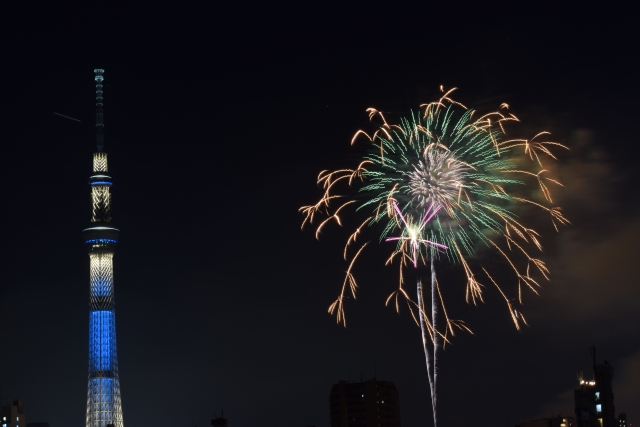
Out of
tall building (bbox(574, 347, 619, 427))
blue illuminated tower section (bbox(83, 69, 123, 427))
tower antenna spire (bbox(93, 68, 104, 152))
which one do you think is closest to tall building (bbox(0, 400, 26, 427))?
blue illuminated tower section (bbox(83, 69, 123, 427))

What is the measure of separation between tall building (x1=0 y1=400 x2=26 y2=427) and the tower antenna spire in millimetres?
37683

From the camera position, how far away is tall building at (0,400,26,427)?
7136 inches

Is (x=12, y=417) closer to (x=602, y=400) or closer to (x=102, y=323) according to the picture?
(x=102, y=323)

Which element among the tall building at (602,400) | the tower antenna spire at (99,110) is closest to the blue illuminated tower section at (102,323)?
the tower antenna spire at (99,110)

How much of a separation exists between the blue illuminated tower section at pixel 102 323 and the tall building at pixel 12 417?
37.4ft

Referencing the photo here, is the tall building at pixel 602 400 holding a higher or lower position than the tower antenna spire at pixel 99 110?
lower

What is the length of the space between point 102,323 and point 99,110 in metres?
28.8

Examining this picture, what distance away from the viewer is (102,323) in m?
190

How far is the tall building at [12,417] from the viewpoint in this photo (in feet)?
595

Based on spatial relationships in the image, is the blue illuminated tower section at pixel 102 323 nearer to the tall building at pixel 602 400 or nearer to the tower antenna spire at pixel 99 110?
the tower antenna spire at pixel 99 110

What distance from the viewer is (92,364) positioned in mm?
191750

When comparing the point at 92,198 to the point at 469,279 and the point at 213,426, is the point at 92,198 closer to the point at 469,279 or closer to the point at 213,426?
the point at 213,426

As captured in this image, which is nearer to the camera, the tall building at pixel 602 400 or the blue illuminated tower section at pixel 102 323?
the tall building at pixel 602 400

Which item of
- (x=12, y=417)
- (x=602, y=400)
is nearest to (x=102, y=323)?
(x=12, y=417)
